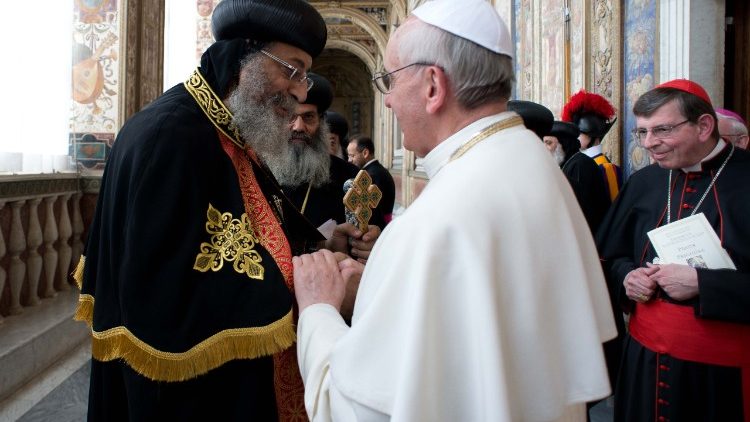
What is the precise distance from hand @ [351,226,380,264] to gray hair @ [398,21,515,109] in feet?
3.38

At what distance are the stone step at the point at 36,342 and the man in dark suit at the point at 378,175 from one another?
2.39 meters

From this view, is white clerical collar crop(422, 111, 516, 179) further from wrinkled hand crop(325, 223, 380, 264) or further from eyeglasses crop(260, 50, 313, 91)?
wrinkled hand crop(325, 223, 380, 264)

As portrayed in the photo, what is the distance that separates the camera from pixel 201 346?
4.66 ft

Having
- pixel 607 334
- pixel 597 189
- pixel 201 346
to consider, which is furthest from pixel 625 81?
pixel 201 346

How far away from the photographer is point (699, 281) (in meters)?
2.08

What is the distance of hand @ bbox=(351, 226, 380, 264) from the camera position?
215 cm

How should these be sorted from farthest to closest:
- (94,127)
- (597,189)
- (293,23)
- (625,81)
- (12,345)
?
1. (94,127)
2. (625,81)
3. (597,189)
4. (12,345)
5. (293,23)

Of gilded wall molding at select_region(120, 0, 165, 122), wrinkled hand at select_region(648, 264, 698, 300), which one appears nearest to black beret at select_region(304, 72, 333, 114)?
wrinkled hand at select_region(648, 264, 698, 300)

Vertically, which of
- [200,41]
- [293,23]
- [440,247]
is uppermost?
[200,41]

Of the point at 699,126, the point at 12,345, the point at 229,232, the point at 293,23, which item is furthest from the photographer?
the point at 12,345

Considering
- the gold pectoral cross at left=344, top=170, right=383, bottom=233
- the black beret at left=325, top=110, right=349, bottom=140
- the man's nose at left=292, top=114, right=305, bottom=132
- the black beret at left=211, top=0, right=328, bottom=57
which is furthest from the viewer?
the black beret at left=325, top=110, right=349, bottom=140

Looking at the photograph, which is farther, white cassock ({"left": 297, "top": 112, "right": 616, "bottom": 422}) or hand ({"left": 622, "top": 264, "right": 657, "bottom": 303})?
hand ({"left": 622, "top": 264, "right": 657, "bottom": 303})

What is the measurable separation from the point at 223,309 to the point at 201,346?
104 millimetres

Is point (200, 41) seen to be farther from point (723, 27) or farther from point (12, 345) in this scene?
point (723, 27)
